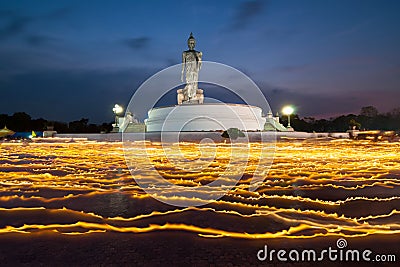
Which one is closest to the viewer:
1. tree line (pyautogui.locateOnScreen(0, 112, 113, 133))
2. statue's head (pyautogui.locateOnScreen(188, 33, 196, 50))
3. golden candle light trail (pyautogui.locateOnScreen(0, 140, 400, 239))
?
golden candle light trail (pyautogui.locateOnScreen(0, 140, 400, 239))

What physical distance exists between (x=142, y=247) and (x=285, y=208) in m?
2.25

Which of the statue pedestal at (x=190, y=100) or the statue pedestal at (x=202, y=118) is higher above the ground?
the statue pedestal at (x=190, y=100)

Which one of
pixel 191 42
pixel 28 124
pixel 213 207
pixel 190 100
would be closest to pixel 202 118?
pixel 190 100

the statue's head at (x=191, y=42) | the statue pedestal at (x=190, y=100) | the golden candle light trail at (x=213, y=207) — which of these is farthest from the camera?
the statue pedestal at (x=190, y=100)

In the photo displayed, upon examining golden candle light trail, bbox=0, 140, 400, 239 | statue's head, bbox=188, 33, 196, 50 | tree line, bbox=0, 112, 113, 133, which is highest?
statue's head, bbox=188, 33, 196, 50

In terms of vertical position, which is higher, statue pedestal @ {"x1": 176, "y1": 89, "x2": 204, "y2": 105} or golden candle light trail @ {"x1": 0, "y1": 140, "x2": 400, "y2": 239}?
statue pedestal @ {"x1": 176, "y1": 89, "x2": 204, "y2": 105}

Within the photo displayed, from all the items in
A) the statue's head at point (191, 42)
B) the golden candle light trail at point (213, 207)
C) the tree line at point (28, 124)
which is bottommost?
the golden candle light trail at point (213, 207)

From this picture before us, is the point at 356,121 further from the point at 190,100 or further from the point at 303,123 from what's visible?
the point at 190,100

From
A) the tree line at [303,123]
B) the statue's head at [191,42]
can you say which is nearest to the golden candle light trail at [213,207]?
the statue's head at [191,42]

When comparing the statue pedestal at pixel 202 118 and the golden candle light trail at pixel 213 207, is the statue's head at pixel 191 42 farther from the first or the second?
the golden candle light trail at pixel 213 207

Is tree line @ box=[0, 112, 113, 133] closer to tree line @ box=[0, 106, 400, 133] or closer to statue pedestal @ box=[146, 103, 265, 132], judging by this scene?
tree line @ box=[0, 106, 400, 133]

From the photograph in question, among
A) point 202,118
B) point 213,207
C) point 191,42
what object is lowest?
point 213,207

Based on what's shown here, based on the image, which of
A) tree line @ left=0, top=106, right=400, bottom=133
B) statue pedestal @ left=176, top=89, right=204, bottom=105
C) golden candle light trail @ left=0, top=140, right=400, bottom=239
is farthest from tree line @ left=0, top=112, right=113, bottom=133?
golden candle light trail @ left=0, top=140, right=400, bottom=239

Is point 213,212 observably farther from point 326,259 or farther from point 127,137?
point 127,137
